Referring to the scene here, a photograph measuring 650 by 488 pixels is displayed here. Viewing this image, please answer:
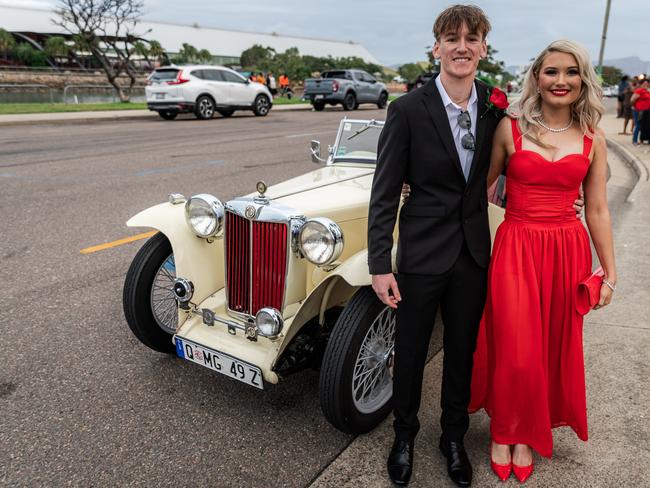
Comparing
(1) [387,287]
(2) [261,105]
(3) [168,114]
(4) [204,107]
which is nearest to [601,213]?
(1) [387,287]

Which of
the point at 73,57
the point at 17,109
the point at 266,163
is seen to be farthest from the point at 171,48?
the point at 266,163

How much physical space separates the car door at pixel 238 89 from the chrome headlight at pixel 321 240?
17536mm

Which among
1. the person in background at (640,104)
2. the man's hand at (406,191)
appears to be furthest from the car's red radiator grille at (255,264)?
the person in background at (640,104)

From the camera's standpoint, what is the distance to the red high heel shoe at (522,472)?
7.99 feet

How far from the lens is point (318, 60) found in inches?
2613

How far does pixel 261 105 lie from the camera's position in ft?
67.5

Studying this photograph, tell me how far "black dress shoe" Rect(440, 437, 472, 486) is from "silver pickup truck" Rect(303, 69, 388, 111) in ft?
73.4

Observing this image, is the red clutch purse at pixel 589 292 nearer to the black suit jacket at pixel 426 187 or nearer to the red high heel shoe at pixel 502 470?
the black suit jacket at pixel 426 187

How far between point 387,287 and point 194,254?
1385 millimetres

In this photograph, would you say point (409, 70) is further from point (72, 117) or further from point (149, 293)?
point (149, 293)

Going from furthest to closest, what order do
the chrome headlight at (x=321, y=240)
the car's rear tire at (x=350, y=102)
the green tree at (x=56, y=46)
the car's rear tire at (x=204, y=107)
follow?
the green tree at (x=56, y=46) → the car's rear tire at (x=350, y=102) → the car's rear tire at (x=204, y=107) → the chrome headlight at (x=321, y=240)

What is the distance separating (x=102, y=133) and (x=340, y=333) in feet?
45.0

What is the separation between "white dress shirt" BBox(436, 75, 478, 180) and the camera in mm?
2168

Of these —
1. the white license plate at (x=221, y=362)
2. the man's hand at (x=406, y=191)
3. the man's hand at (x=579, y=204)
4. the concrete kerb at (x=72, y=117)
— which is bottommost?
the white license plate at (x=221, y=362)
